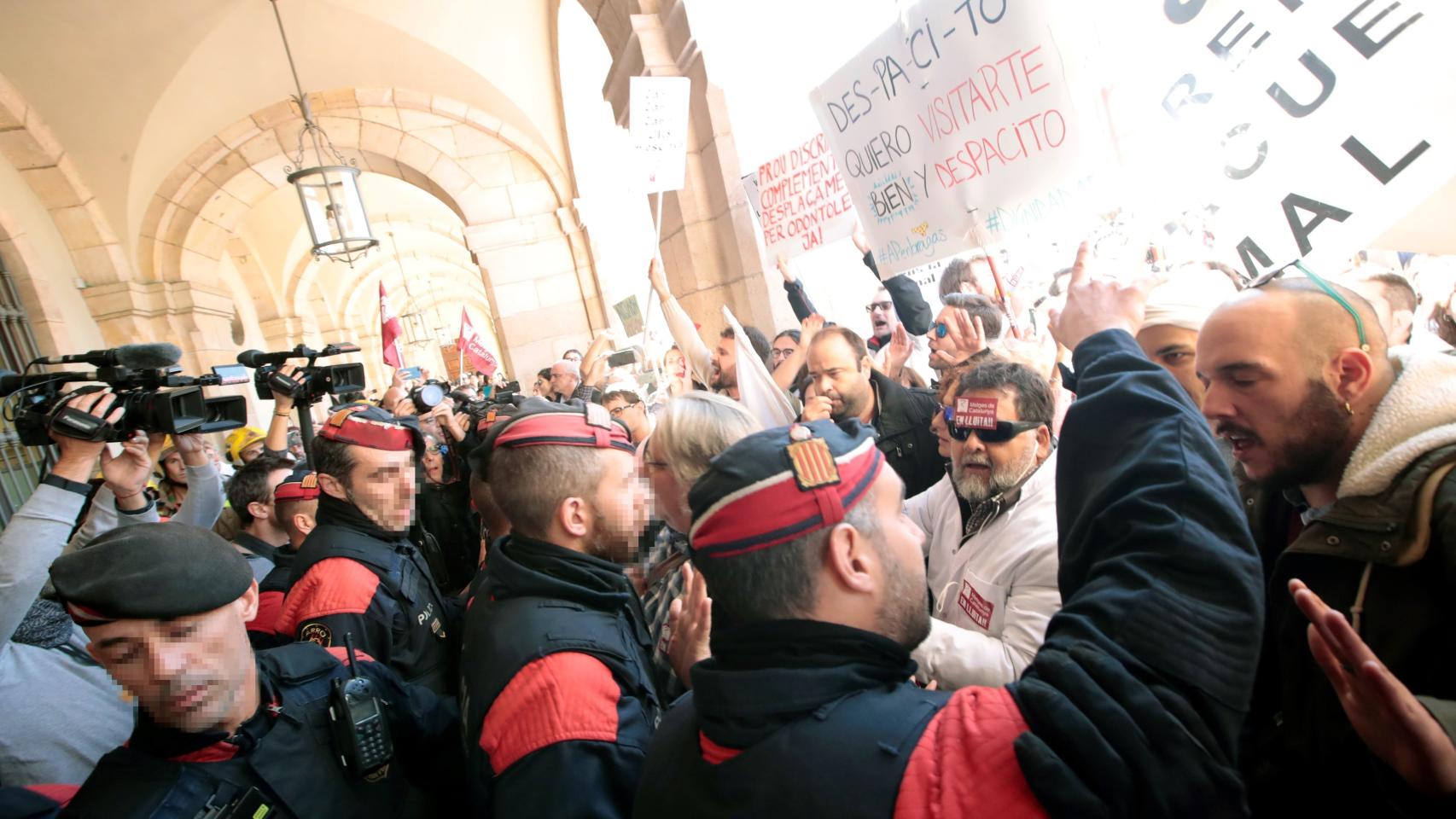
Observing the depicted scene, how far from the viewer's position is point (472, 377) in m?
11.6

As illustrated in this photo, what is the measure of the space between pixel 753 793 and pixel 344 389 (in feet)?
9.89

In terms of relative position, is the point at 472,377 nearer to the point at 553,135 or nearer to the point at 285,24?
Answer: the point at 553,135

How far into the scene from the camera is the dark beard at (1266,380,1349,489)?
123 centimetres

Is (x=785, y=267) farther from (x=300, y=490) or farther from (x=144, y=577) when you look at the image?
(x=144, y=577)

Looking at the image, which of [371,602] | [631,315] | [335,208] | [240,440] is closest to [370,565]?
[371,602]

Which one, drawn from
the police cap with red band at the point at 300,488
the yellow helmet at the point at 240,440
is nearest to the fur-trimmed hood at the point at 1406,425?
the police cap with red band at the point at 300,488

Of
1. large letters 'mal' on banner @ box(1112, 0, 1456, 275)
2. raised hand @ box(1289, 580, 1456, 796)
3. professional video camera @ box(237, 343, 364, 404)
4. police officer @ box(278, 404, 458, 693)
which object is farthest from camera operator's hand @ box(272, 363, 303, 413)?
raised hand @ box(1289, 580, 1456, 796)

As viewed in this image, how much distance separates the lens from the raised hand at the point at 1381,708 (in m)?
0.91

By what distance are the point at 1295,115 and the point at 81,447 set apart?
3205mm

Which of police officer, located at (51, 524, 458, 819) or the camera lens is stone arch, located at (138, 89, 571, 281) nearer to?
the camera lens

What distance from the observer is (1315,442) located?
125 centimetres

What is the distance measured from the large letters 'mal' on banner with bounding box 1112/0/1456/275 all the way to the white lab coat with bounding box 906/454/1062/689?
753mm

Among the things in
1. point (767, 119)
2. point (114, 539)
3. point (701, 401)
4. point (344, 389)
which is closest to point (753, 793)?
point (701, 401)

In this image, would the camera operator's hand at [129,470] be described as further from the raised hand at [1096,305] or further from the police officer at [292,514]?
the raised hand at [1096,305]
